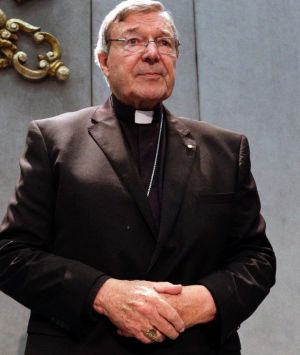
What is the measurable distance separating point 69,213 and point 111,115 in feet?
1.05

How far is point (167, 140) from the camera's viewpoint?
1.79 metres

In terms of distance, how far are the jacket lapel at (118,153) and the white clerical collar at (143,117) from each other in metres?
0.05

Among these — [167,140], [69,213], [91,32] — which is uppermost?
[91,32]

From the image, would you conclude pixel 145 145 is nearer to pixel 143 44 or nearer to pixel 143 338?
pixel 143 44

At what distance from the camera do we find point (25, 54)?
2600 mm

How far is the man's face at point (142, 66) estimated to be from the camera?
1.75 metres

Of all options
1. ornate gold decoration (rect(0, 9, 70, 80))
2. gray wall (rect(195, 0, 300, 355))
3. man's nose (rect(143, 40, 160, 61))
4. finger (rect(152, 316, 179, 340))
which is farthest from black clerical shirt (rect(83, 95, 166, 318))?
gray wall (rect(195, 0, 300, 355))

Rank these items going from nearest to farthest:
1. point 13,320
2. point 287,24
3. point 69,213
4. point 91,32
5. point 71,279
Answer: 1. point 71,279
2. point 69,213
3. point 13,320
4. point 91,32
5. point 287,24

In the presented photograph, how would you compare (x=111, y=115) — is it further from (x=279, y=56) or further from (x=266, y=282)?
(x=279, y=56)

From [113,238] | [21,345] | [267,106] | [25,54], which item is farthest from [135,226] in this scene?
[267,106]

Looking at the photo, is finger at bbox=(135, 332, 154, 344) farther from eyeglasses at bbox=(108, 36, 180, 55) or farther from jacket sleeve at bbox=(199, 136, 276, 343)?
eyeglasses at bbox=(108, 36, 180, 55)

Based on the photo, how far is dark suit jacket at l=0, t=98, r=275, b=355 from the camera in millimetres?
1552

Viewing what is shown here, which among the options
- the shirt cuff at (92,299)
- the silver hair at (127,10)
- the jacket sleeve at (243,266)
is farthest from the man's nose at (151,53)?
the shirt cuff at (92,299)

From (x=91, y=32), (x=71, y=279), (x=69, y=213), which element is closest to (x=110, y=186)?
(x=69, y=213)
